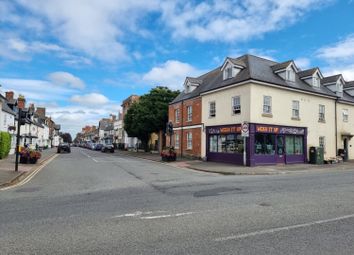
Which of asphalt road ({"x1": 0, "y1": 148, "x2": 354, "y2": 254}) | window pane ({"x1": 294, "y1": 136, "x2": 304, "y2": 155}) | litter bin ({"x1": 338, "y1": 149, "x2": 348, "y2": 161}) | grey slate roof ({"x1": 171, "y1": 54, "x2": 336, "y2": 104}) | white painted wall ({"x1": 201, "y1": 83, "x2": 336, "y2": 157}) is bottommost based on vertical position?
asphalt road ({"x1": 0, "y1": 148, "x2": 354, "y2": 254})

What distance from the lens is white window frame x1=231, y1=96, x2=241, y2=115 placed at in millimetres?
25344

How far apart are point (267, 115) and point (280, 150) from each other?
3224 millimetres

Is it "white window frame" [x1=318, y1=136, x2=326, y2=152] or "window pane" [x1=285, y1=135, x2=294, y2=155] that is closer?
"window pane" [x1=285, y1=135, x2=294, y2=155]

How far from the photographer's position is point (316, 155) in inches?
1062

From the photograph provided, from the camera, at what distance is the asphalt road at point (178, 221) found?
535 cm

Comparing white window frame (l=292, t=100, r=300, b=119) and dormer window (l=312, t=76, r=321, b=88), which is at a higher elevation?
dormer window (l=312, t=76, r=321, b=88)

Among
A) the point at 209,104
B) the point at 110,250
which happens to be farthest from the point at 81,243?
the point at 209,104

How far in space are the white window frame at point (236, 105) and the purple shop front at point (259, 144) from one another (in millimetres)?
1201

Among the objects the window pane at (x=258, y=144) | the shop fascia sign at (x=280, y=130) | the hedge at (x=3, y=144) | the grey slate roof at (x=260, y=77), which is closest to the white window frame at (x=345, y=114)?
the grey slate roof at (x=260, y=77)

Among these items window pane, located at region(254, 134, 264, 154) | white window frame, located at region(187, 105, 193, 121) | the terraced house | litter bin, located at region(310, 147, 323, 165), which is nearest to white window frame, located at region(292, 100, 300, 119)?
the terraced house

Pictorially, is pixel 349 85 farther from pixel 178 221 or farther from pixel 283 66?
pixel 178 221

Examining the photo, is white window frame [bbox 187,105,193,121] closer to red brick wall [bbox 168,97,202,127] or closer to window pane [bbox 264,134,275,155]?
red brick wall [bbox 168,97,202,127]

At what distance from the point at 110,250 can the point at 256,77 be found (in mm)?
21547

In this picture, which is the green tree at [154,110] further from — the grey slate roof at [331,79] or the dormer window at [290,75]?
the grey slate roof at [331,79]
